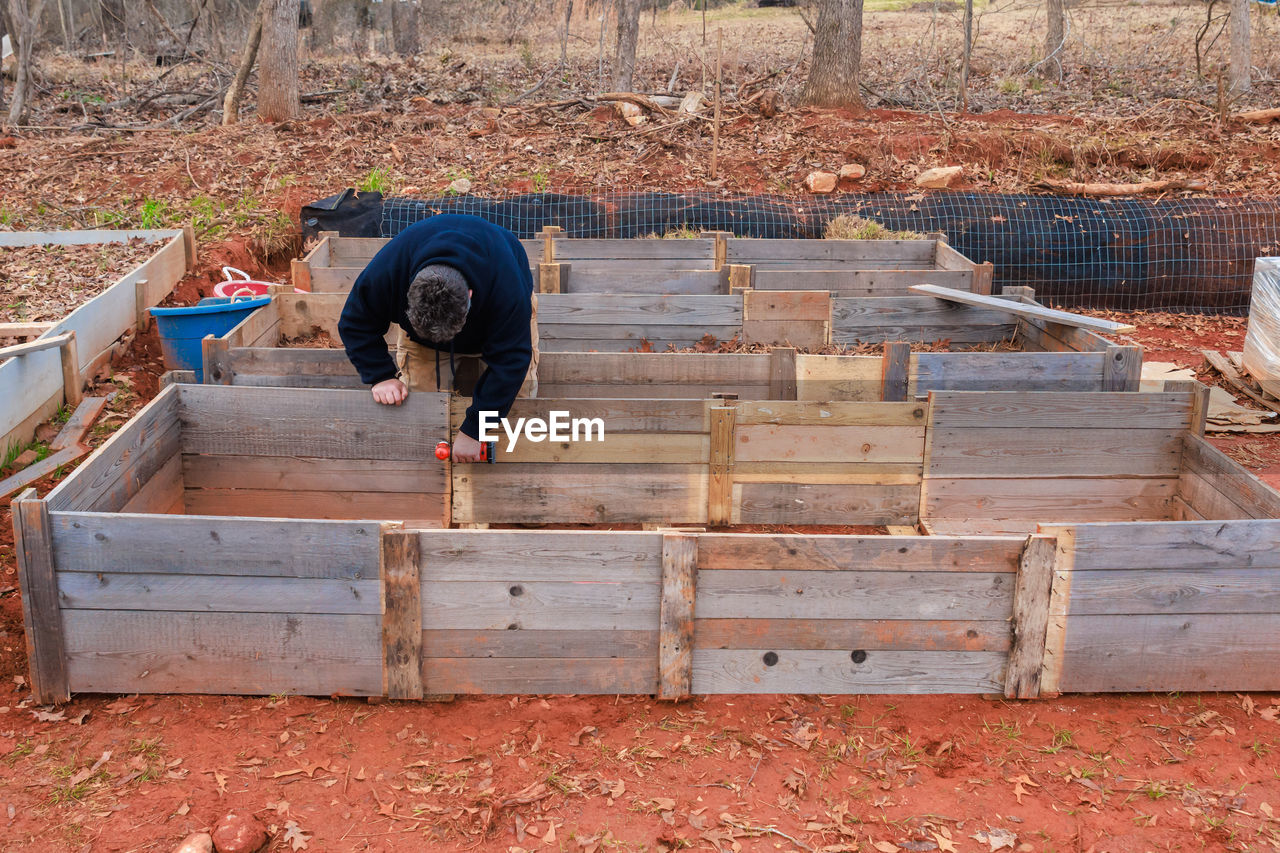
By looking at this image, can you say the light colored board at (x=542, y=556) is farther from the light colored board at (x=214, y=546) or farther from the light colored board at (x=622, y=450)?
the light colored board at (x=622, y=450)

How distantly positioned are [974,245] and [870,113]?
5.72 meters

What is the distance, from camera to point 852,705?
13.8ft

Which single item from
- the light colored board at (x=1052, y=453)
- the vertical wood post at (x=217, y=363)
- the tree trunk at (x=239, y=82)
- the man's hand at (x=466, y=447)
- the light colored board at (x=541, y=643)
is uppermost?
the tree trunk at (x=239, y=82)

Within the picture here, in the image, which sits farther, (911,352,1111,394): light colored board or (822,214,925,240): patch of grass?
(822,214,925,240): patch of grass

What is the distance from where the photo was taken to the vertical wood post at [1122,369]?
20.6 feet

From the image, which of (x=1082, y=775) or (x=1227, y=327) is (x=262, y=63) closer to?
(x=1227, y=327)

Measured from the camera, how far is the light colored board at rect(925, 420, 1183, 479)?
5766mm

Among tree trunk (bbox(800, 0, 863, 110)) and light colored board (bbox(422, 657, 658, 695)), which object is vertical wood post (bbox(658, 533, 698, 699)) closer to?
light colored board (bbox(422, 657, 658, 695))

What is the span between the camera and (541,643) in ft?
13.7

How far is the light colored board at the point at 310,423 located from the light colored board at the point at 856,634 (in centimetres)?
210

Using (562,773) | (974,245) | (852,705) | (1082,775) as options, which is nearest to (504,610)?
(562,773)

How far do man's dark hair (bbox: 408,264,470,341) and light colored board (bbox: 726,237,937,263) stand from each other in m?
5.42

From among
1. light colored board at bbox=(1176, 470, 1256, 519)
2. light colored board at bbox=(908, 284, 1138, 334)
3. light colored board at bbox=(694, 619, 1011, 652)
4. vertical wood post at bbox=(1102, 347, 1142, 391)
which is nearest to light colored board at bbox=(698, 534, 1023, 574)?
light colored board at bbox=(694, 619, 1011, 652)

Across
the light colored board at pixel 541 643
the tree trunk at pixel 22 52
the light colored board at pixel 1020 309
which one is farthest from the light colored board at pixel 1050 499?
the tree trunk at pixel 22 52
